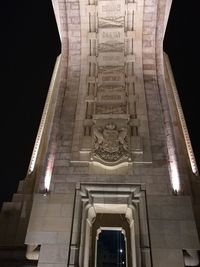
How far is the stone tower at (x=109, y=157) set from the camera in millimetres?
7422

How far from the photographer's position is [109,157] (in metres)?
8.95

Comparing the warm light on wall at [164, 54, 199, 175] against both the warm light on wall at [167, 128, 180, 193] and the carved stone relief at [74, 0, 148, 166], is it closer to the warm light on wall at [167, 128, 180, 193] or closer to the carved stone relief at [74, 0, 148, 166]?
the warm light on wall at [167, 128, 180, 193]

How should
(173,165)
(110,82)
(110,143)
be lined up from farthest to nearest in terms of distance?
(110,82) → (110,143) → (173,165)

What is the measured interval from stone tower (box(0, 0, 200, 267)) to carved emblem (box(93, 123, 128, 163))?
3cm

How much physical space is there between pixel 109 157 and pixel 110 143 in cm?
55

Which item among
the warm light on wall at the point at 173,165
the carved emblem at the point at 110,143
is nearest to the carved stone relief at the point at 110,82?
the carved emblem at the point at 110,143

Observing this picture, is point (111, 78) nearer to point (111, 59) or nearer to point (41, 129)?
point (111, 59)

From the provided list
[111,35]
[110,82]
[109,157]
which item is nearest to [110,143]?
[109,157]

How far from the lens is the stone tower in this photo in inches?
292

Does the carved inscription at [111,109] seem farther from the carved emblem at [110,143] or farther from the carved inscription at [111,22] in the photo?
the carved inscription at [111,22]

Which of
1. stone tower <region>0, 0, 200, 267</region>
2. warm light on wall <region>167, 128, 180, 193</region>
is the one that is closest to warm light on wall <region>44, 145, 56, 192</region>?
stone tower <region>0, 0, 200, 267</region>

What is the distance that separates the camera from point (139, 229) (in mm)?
7562

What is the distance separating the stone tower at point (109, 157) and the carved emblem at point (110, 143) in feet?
0.11

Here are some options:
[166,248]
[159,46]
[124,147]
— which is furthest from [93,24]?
[166,248]
